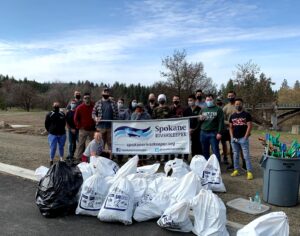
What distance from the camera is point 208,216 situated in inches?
173

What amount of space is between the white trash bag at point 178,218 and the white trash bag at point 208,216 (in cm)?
10

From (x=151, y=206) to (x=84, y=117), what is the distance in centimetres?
401

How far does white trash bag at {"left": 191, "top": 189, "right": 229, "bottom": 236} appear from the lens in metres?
4.32

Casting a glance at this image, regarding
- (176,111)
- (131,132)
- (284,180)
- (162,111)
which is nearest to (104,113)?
(131,132)

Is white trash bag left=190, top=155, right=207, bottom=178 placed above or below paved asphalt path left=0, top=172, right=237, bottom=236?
above

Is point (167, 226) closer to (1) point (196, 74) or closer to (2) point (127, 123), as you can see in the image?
(2) point (127, 123)

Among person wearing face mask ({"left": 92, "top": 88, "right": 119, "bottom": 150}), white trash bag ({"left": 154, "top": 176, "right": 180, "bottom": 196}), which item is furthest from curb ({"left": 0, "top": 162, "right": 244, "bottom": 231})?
white trash bag ({"left": 154, "top": 176, "right": 180, "bottom": 196})

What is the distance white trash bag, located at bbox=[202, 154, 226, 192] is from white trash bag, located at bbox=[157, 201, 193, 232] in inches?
63.1

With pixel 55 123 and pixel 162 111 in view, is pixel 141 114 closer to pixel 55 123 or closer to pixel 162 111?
pixel 162 111

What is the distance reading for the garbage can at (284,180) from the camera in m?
5.49

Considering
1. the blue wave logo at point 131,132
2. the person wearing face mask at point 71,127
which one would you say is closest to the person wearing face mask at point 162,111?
the blue wave logo at point 131,132

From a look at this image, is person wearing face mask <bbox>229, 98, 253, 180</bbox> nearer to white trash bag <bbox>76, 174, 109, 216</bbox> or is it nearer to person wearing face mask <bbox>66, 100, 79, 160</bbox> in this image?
white trash bag <bbox>76, 174, 109, 216</bbox>

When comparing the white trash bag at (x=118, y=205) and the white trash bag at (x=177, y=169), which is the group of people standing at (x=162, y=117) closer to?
the white trash bag at (x=177, y=169)

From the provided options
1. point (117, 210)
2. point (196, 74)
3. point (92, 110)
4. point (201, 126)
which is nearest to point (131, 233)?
point (117, 210)
